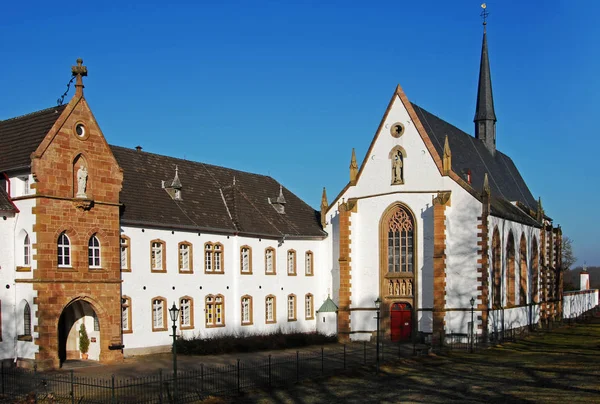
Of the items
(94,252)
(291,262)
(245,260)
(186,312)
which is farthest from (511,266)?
(94,252)

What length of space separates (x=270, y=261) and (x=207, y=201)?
5.46 metres

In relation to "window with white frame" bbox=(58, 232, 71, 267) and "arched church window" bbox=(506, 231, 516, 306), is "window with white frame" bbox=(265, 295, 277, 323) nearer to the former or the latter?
"arched church window" bbox=(506, 231, 516, 306)

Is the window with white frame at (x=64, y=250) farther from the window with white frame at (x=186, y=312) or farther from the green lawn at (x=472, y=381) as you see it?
the green lawn at (x=472, y=381)

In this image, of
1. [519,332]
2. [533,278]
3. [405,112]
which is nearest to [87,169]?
[405,112]

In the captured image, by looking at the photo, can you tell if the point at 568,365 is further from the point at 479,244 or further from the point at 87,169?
the point at 87,169

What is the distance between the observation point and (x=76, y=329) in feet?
109

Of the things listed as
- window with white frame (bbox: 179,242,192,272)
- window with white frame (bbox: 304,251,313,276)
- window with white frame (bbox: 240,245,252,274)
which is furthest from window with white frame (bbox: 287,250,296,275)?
window with white frame (bbox: 179,242,192,272)

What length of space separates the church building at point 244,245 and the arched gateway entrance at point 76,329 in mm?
62

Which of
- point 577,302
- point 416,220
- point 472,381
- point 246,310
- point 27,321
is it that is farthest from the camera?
point 577,302

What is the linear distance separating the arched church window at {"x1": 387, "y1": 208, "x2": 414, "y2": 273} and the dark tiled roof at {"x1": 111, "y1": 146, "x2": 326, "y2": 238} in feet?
16.5

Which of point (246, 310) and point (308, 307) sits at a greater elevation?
point (246, 310)

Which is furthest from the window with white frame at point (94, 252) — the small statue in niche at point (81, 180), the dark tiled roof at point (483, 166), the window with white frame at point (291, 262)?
the dark tiled roof at point (483, 166)

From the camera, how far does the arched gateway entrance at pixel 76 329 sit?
32.7 meters

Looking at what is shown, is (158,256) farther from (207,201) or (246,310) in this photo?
(246,310)
